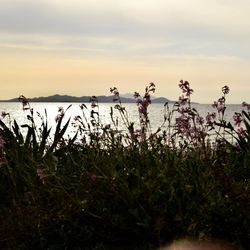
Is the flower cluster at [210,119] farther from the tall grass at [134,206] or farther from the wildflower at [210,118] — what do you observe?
the tall grass at [134,206]

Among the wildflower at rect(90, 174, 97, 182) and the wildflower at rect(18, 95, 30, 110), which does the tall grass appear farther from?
the wildflower at rect(18, 95, 30, 110)

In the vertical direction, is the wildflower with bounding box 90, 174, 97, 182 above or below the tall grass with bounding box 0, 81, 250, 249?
above

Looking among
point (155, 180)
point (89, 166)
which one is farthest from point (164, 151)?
point (155, 180)

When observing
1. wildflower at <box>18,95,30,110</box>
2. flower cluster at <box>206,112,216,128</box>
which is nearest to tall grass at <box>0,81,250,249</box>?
flower cluster at <box>206,112,216,128</box>

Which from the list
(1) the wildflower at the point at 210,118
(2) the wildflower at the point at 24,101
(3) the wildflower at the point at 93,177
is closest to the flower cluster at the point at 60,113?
(2) the wildflower at the point at 24,101

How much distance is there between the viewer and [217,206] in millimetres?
5172

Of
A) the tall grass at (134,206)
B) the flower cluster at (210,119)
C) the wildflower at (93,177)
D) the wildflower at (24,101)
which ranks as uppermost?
the wildflower at (24,101)

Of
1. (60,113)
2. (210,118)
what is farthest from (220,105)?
(60,113)

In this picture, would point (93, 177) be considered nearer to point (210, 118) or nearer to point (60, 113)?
point (210, 118)

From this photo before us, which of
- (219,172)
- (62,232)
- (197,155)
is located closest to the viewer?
(62,232)

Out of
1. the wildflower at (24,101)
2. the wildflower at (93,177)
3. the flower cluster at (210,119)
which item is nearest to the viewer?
the wildflower at (93,177)

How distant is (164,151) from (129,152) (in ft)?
1.51

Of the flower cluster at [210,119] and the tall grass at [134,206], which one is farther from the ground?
the flower cluster at [210,119]

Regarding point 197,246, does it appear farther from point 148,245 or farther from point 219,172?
point 219,172
